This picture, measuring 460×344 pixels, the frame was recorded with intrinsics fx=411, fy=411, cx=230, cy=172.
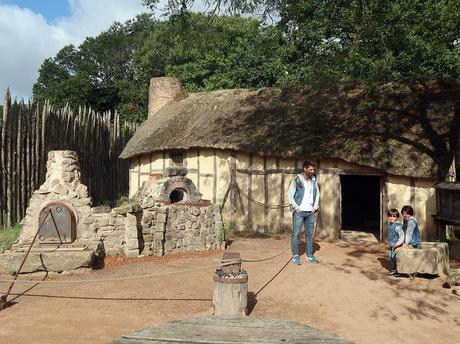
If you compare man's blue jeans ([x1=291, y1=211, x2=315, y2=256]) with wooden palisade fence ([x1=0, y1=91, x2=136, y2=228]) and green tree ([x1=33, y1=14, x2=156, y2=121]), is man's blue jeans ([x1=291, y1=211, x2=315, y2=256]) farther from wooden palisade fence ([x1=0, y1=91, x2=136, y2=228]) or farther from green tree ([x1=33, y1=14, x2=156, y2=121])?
green tree ([x1=33, y1=14, x2=156, y2=121])

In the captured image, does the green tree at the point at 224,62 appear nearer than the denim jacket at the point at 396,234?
No

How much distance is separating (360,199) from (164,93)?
9.50m

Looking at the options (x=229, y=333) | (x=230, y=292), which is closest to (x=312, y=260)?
(x=230, y=292)

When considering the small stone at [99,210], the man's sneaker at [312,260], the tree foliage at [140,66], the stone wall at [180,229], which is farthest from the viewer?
the tree foliage at [140,66]

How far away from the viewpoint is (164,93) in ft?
60.0

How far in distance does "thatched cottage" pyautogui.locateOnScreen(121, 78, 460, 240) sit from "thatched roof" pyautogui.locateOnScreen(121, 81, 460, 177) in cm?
3

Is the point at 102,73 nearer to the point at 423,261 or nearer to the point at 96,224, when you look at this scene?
the point at 96,224

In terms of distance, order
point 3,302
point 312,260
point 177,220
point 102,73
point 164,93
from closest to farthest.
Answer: point 3,302
point 312,260
point 177,220
point 164,93
point 102,73

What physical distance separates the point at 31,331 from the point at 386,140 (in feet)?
29.6

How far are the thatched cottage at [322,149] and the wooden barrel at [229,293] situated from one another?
5.45 metres

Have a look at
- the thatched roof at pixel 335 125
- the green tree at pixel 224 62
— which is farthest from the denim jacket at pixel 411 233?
the green tree at pixel 224 62

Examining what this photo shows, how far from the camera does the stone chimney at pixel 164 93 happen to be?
18234 mm

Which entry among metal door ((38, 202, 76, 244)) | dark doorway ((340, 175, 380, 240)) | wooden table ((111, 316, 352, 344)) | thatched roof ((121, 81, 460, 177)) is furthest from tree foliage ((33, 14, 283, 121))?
wooden table ((111, 316, 352, 344))

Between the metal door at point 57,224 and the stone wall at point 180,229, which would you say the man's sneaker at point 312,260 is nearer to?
the stone wall at point 180,229
